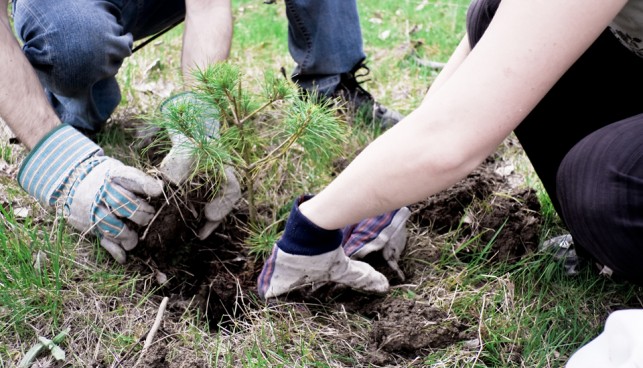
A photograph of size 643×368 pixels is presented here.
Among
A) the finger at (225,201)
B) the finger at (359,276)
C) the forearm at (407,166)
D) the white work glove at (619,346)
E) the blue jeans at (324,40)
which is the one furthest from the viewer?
the blue jeans at (324,40)

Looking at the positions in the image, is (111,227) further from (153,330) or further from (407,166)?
(407,166)

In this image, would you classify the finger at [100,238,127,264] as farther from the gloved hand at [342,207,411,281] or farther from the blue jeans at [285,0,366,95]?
the blue jeans at [285,0,366,95]

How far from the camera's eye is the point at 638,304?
156 cm

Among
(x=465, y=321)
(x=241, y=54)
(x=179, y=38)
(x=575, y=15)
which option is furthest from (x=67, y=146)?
(x=179, y=38)

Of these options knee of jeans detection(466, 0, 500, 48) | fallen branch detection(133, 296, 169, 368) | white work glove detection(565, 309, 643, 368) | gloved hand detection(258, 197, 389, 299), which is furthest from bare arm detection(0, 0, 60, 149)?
white work glove detection(565, 309, 643, 368)

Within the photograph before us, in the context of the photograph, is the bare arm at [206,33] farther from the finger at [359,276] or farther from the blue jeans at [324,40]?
the finger at [359,276]

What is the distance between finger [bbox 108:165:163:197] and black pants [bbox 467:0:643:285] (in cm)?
88

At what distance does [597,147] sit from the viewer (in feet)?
4.05

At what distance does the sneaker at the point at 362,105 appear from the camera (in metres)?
2.33

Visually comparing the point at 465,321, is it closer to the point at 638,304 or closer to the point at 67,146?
the point at 638,304

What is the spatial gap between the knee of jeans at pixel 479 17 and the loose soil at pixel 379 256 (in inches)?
17.7

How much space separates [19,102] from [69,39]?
0.89 ft

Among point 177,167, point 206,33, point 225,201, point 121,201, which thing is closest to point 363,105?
point 206,33

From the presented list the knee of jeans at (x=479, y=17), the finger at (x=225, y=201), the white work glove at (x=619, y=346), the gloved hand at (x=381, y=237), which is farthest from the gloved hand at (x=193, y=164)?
the white work glove at (x=619, y=346)
